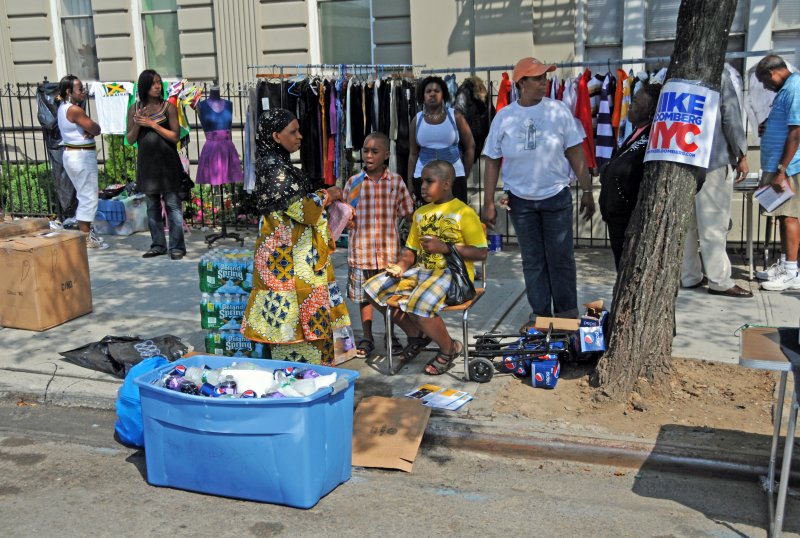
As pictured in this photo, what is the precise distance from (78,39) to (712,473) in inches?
524

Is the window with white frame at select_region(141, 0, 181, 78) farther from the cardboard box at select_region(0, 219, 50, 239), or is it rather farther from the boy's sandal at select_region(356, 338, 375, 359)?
the boy's sandal at select_region(356, 338, 375, 359)

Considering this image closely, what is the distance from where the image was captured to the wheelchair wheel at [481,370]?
235 inches

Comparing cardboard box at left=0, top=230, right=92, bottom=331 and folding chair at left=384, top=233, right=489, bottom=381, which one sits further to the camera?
cardboard box at left=0, top=230, right=92, bottom=331

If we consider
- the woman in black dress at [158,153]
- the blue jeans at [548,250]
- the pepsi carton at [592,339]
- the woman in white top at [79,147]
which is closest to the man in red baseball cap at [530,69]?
the blue jeans at [548,250]

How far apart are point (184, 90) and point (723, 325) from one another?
7318mm

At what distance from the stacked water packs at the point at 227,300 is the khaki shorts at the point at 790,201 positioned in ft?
15.7

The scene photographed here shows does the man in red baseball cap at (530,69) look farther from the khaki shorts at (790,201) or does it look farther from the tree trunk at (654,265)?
the khaki shorts at (790,201)

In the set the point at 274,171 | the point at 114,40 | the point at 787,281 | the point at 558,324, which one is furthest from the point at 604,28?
the point at 114,40

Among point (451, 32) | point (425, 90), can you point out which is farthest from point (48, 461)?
point (451, 32)

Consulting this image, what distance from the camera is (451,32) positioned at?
37.6ft

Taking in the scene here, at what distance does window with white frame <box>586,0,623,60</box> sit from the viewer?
35.5 feet

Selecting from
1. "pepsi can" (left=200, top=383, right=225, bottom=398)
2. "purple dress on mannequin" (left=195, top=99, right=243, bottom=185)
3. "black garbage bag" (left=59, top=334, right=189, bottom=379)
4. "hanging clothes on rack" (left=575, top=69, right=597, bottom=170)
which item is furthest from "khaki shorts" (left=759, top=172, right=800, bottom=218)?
"purple dress on mannequin" (left=195, top=99, right=243, bottom=185)

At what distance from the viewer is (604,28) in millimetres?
10906

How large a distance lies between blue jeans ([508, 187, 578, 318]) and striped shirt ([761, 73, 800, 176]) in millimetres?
2456
